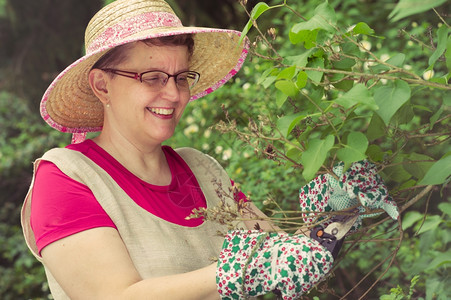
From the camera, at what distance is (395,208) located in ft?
5.51

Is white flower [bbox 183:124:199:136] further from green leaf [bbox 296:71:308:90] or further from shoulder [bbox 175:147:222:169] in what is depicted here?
green leaf [bbox 296:71:308:90]

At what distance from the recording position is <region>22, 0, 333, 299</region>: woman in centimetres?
176

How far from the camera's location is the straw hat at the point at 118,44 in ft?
7.12

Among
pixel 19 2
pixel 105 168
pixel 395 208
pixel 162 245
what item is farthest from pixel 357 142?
pixel 19 2

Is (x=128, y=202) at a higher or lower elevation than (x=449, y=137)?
lower

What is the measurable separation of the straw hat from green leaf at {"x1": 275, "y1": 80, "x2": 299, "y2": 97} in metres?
0.54

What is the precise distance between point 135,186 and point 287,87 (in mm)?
857

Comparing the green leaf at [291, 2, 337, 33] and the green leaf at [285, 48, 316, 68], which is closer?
the green leaf at [291, 2, 337, 33]

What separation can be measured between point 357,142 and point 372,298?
35.8 inches

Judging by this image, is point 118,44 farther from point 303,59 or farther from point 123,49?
point 303,59

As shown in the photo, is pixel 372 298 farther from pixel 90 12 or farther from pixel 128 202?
pixel 90 12

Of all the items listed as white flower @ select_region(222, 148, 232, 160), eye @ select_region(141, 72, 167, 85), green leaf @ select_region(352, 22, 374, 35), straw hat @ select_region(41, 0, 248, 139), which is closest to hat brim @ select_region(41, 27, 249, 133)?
straw hat @ select_region(41, 0, 248, 139)

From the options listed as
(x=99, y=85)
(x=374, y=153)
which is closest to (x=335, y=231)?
(x=374, y=153)

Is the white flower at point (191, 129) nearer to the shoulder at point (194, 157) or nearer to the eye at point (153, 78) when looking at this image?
the shoulder at point (194, 157)
